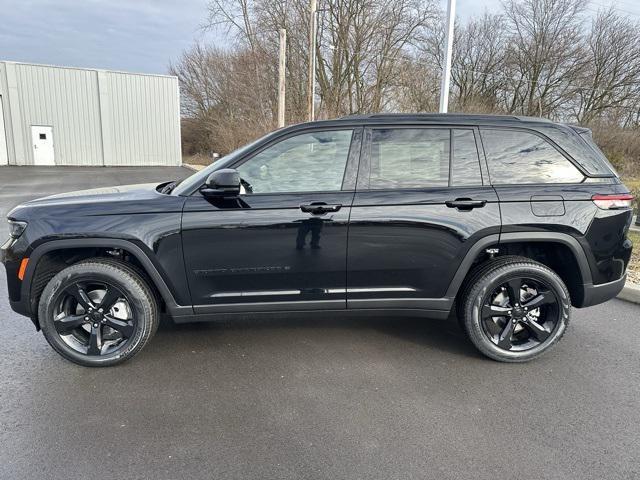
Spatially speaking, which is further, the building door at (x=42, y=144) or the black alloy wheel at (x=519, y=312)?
the building door at (x=42, y=144)

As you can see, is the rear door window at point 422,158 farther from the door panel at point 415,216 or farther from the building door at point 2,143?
the building door at point 2,143

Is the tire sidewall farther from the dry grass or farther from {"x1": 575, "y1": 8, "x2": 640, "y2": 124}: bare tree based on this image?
{"x1": 575, "y1": 8, "x2": 640, "y2": 124}: bare tree

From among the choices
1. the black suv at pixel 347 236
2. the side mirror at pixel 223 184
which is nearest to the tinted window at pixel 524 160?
the black suv at pixel 347 236

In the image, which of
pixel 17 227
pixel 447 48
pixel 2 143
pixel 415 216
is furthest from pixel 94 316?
pixel 2 143

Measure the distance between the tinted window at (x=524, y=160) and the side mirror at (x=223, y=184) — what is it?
1.90 metres

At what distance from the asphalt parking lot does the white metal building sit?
2645 cm

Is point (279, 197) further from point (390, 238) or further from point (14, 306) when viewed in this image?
point (14, 306)

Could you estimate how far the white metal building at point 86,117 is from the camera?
25500mm

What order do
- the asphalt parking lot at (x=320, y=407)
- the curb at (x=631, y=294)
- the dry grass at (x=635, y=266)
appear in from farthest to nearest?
the dry grass at (x=635, y=266) < the curb at (x=631, y=294) < the asphalt parking lot at (x=320, y=407)

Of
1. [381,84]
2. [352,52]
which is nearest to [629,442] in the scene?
[381,84]

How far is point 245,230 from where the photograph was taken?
3129 millimetres

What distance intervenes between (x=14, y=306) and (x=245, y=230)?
1.78 meters

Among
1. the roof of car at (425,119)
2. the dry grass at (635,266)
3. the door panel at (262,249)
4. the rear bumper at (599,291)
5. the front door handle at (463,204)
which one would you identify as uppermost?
the roof of car at (425,119)

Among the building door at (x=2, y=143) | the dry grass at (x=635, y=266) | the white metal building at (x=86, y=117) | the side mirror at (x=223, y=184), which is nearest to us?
the side mirror at (x=223, y=184)
